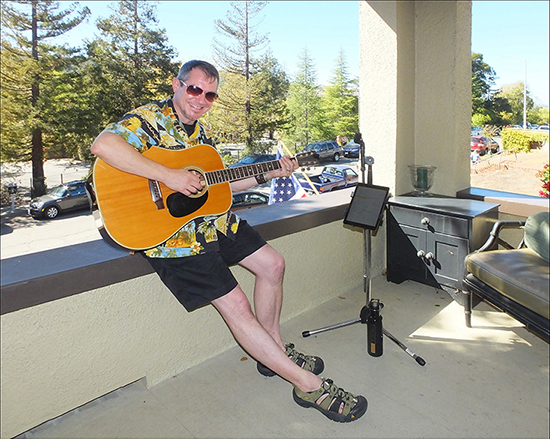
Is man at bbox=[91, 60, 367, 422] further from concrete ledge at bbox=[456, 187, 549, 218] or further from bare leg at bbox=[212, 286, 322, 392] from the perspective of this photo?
concrete ledge at bbox=[456, 187, 549, 218]

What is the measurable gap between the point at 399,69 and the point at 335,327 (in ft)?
5.84

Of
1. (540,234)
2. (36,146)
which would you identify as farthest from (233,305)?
(36,146)

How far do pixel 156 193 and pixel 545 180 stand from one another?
2.68m

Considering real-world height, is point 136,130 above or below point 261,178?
above

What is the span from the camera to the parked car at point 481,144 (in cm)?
313

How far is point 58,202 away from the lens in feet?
60.9

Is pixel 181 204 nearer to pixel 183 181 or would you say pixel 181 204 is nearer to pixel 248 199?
pixel 183 181

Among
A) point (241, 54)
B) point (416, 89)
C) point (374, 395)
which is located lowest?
point (374, 395)

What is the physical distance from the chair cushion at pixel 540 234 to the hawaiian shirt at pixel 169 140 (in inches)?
49.5

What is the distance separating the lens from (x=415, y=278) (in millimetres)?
2686

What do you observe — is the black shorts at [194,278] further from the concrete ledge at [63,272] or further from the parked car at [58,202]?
the parked car at [58,202]

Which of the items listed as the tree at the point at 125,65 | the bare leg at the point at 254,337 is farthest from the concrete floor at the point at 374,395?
the tree at the point at 125,65

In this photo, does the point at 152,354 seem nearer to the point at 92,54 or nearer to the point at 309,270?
the point at 309,270

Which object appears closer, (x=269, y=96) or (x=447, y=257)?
(x=447, y=257)
